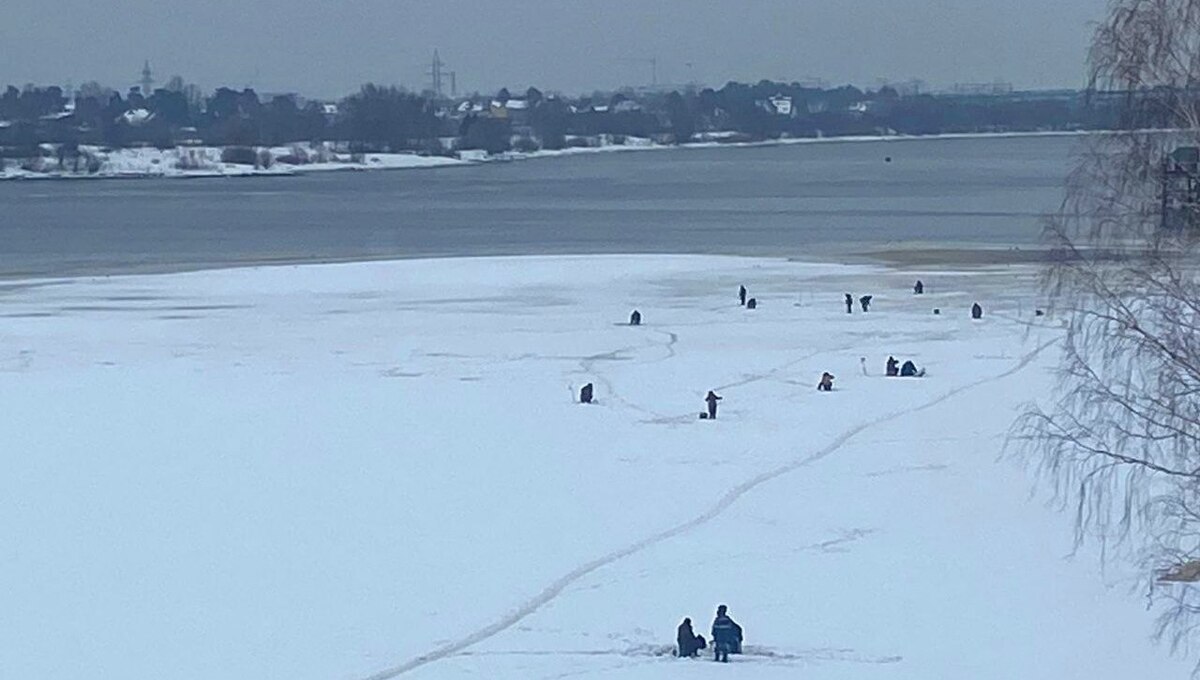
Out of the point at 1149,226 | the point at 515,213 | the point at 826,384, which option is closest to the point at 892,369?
the point at 826,384

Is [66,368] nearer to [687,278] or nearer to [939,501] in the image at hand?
[939,501]

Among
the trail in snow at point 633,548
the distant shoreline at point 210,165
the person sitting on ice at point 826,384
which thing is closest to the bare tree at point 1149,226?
the trail in snow at point 633,548

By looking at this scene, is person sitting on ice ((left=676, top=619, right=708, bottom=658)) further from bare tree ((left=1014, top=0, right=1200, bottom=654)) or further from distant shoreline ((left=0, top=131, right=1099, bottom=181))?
distant shoreline ((left=0, top=131, right=1099, bottom=181))

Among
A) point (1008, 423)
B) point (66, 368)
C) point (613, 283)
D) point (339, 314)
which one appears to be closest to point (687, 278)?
point (613, 283)

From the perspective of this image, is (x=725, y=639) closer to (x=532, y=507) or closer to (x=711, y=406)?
(x=532, y=507)

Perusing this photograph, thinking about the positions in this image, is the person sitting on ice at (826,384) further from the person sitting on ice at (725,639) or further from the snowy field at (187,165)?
the snowy field at (187,165)

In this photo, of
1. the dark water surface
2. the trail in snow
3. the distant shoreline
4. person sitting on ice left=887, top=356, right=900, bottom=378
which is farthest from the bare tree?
the distant shoreline
